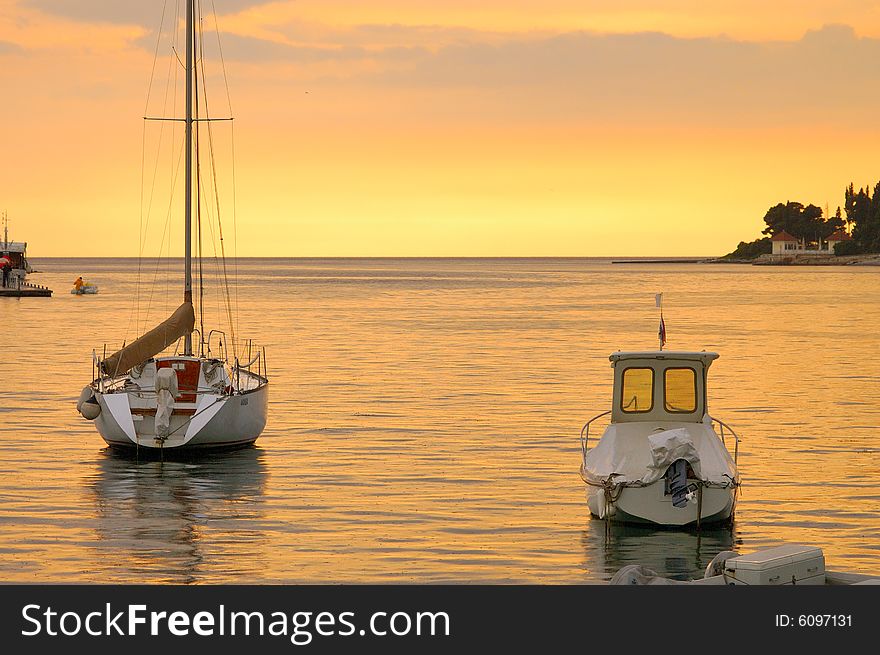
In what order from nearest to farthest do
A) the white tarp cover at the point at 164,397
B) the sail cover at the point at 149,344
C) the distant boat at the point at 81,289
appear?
the white tarp cover at the point at 164,397
the sail cover at the point at 149,344
the distant boat at the point at 81,289

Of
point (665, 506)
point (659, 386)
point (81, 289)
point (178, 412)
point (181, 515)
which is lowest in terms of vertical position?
point (181, 515)

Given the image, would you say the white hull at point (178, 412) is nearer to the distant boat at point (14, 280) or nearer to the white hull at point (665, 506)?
the white hull at point (665, 506)

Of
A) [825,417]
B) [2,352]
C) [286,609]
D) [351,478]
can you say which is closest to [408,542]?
[351,478]

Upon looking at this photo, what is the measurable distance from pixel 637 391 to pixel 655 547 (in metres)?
4.51

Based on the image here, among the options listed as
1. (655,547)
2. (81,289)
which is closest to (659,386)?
(655,547)

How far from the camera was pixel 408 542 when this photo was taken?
2327 cm

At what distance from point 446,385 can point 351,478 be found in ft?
67.4

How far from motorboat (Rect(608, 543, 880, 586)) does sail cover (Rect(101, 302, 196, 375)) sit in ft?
58.5

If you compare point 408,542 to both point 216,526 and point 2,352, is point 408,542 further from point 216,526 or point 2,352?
point 2,352

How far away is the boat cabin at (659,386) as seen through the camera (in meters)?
26.8

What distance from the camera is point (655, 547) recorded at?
2309cm

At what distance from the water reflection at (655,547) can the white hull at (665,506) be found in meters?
0.26

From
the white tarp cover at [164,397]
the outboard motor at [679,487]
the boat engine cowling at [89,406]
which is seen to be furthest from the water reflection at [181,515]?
the outboard motor at [679,487]

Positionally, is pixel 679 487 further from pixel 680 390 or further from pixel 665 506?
pixel 680 390
